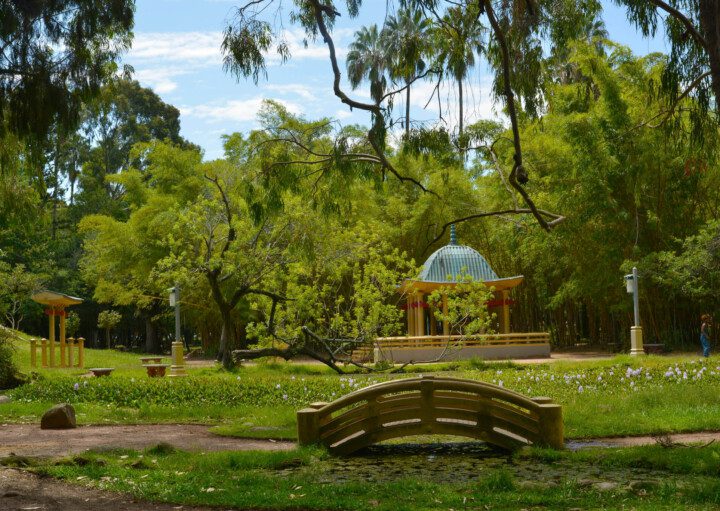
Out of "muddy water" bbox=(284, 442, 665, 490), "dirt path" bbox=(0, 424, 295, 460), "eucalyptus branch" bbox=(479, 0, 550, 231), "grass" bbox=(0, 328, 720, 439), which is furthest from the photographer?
"grass" bbox=(0, 328, 720, 439)

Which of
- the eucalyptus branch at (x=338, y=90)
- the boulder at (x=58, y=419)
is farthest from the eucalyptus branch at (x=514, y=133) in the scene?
the boulder at (x=58, y=419)

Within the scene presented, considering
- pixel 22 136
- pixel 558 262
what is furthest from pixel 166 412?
pixel 558 262

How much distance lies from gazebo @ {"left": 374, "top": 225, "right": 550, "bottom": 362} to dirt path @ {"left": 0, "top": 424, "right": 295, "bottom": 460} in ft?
39.5

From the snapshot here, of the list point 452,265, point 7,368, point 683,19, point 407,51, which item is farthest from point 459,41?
point 452,265

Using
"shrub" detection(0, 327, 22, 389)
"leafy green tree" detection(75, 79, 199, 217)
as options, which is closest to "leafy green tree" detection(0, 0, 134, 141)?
"shrub" detection(0, 327, 22, 389)

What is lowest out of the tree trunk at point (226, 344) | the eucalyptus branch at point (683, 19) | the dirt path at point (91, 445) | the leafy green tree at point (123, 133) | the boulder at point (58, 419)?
the dirt path at point (91, 445)

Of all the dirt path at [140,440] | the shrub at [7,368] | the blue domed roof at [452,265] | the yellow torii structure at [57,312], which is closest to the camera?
the dirt path at [140,440]

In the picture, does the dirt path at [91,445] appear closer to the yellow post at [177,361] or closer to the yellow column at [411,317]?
the yellow post at [177,361]

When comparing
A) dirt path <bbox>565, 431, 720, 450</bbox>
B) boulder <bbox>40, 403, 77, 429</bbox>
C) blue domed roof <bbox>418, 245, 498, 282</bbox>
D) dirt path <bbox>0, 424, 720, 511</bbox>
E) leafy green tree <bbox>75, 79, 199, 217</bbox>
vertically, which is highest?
leafy green tree <bbox>75, 79, 199, 217</bbox>

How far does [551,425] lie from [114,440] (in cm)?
493

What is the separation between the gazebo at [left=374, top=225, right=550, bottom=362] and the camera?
24431mm

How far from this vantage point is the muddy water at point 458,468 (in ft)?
21.9

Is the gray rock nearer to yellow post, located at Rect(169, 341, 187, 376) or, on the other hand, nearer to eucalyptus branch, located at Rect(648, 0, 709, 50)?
eucalyptus branch, located at Rect(648, 0, 709, 50)

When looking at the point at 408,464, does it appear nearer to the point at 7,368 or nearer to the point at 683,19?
the point at 683,19
